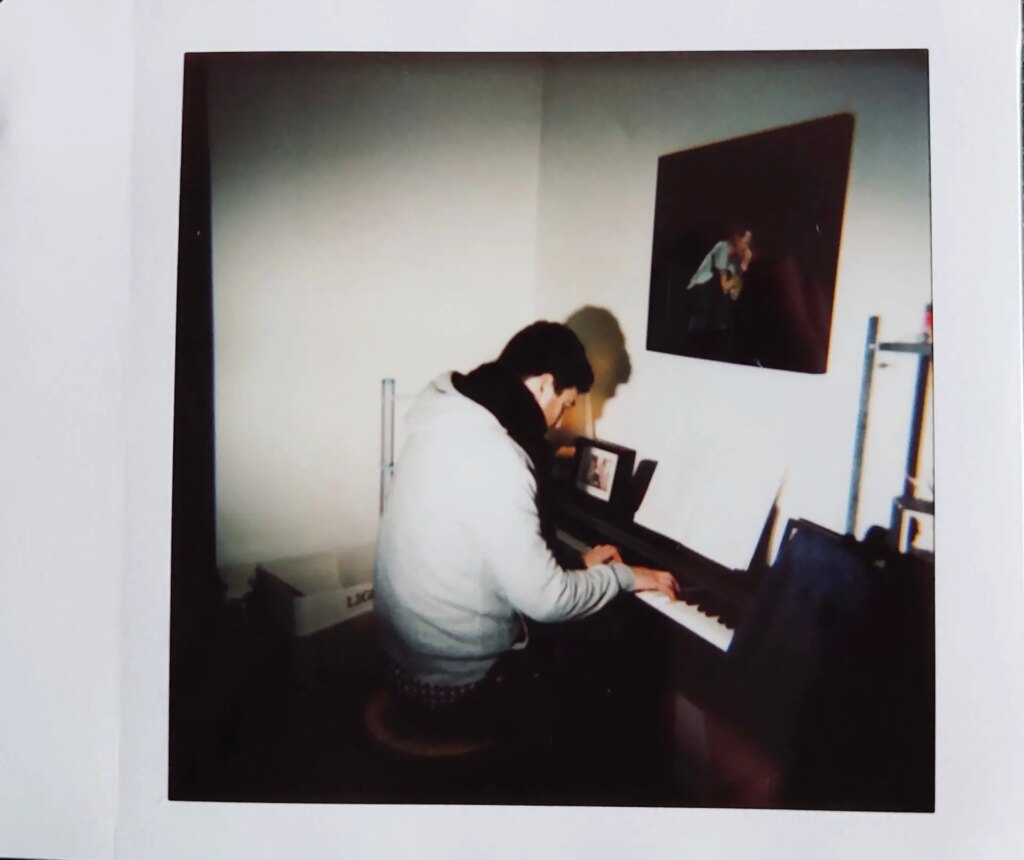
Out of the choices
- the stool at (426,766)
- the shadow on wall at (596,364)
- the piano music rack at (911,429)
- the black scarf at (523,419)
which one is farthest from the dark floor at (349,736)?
the piano music rack at (911,429)

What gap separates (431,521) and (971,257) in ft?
2.44

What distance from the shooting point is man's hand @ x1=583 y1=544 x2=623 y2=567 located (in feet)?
3.29

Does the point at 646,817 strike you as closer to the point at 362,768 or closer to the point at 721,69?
the point at 362,768

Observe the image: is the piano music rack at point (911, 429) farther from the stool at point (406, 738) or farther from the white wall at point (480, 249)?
the stool at point (406, 738)

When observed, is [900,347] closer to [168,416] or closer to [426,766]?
[426,766]

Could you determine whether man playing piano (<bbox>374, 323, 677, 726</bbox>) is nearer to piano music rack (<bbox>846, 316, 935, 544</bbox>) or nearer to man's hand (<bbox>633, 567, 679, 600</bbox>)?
man's hand (<bbox>633, 567, 679, 600</bbox>)

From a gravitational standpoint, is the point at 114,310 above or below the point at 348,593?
above

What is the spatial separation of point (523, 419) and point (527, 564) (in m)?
0.18

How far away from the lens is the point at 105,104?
103cm

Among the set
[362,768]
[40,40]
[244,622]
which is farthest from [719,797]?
[40,40]

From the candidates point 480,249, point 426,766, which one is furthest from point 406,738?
point 480,249

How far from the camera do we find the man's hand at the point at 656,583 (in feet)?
3.30

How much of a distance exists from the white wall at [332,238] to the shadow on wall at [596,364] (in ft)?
0.36

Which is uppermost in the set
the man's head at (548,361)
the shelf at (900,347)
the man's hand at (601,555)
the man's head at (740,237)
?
the man's head at (740,237)
